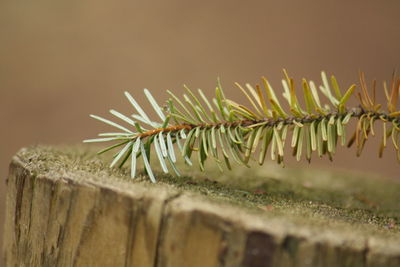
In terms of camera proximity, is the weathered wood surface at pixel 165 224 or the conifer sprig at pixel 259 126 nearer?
the weathered wood surface at pixel 165 224

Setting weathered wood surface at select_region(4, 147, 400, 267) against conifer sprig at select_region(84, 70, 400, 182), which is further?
conifer sprig at select_region(84, 70, 400, 182)

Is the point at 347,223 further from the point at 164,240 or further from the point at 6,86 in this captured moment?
the point at 6,86

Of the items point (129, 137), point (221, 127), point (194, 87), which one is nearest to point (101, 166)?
point (129, 137)

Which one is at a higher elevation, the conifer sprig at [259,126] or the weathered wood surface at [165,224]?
the conifer sprig at [259,126]

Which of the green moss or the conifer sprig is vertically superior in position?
the conifer sprig

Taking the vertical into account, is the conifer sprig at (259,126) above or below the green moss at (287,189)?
above

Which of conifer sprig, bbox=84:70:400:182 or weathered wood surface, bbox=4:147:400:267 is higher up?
conifer sprig, bbox=84:70:400:182

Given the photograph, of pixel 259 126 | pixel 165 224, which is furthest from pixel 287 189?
pixel 165 224

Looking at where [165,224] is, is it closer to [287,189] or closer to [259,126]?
[259,126]
